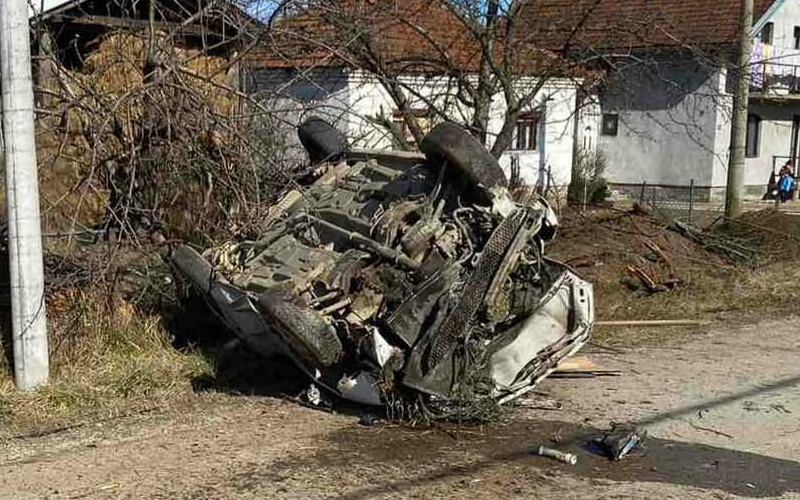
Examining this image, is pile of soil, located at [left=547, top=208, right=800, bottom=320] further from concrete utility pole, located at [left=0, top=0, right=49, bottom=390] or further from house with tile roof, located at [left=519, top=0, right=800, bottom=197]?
concrete utility pole, located at [left=0, top=0, right=49, bottom=390]

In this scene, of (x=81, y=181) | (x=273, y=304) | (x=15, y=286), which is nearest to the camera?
(x=273, y=304)

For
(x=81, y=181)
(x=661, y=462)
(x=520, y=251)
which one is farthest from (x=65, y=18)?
(x=661, y=462)

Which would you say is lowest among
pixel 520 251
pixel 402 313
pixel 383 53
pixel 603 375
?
pixel 603 375

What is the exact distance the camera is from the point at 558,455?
5730 mm

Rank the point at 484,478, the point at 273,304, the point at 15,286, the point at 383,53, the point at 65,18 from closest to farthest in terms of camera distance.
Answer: the point at 484,478
the point at 273,304
the point at 15,286
the point at 65,18
the point at 383,53

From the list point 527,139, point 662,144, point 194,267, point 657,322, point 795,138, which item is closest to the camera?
point 194,267

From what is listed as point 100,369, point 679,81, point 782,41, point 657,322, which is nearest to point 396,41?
point 657,322

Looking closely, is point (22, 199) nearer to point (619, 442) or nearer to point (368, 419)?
point (368, 419)

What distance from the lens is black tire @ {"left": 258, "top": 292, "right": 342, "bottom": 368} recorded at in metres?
6.09

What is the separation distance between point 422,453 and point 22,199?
3325 millimetres

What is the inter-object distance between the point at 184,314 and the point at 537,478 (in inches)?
147

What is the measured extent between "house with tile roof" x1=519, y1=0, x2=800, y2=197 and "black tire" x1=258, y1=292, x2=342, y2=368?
6.65 m

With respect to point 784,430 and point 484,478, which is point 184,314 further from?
point 784,430

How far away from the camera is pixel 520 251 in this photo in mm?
6430
